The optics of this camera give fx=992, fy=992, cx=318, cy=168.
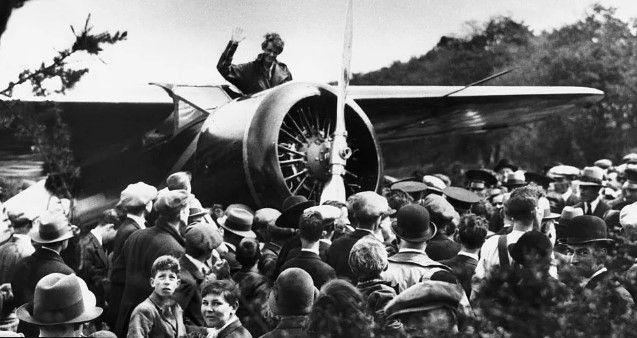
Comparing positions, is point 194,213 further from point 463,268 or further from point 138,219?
point 463,268

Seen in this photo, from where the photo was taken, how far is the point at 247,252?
661 centimetres

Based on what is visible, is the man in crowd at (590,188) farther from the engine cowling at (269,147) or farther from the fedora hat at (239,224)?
the fedora hat at (239,224)

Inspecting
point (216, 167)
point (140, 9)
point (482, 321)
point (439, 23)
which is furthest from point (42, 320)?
point (439, 23)

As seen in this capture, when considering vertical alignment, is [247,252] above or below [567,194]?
above

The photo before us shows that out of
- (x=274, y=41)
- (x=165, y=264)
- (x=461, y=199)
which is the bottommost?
(x=461, y=199)

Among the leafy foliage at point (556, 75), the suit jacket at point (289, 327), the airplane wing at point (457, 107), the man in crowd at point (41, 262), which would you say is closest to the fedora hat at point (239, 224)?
the man in crowd at point (41, 262)

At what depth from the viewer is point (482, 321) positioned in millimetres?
3309

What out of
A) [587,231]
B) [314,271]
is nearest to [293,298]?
[314,271]

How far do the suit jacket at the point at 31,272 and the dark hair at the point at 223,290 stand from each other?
4.27 feet

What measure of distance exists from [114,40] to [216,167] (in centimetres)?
676

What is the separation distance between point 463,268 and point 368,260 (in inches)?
52.8

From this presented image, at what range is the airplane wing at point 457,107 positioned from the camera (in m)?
14.4

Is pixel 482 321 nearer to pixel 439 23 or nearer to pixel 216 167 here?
pixel 216 167

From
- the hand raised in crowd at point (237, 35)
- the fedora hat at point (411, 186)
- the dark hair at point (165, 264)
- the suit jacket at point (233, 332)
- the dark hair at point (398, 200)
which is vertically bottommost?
the fedora hat at point (411, 186)
